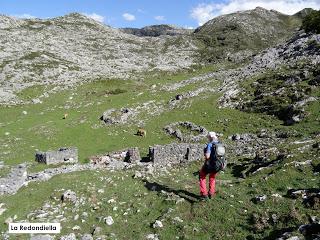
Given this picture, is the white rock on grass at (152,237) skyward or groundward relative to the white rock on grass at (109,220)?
groundward

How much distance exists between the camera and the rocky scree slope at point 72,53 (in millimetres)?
83062

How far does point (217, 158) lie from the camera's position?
65.2ft

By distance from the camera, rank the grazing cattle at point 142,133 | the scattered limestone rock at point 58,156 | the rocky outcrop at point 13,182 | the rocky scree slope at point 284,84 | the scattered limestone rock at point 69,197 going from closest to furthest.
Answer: the scattered limestone rock at point 69,197 → the rocky outcrop at point 13,182 → the scattered limestone rock at point 58,156 → the rocky scree slope at point 284,84 → the grazing cattle at point 142,133

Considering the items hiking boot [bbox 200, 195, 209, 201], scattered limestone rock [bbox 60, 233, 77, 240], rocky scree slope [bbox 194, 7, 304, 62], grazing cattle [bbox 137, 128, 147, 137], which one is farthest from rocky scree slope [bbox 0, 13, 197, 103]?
hiking boot [bbox 200, 195, 209, 201]

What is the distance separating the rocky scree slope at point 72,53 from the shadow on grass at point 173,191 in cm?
4936

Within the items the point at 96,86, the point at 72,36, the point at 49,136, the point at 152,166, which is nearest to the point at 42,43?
the point at 72,36

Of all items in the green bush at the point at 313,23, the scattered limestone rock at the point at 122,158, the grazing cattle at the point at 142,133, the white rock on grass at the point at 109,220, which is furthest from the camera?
the green bush at the point at 313,23

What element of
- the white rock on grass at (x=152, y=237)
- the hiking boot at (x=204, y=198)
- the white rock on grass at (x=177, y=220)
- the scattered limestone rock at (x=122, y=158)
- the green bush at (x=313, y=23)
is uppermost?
the green bush at (x=313, y=23)

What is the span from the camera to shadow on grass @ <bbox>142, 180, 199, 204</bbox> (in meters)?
21.3

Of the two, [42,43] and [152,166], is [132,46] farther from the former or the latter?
[152,166]

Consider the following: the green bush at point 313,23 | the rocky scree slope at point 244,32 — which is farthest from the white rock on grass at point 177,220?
the rocky scree slope at point 244,32

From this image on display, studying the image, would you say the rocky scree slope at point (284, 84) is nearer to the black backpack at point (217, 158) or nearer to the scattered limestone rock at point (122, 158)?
the scattered limestone rock at point (122, 158)

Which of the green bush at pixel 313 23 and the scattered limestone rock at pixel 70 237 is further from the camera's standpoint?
the green bush at pixel 313 23

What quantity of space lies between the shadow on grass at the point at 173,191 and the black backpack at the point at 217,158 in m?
2.11
